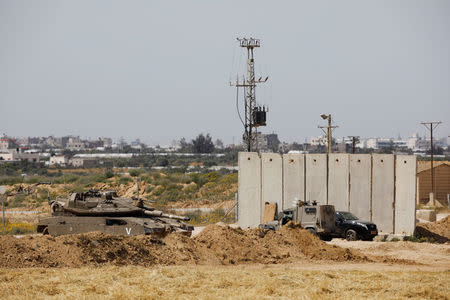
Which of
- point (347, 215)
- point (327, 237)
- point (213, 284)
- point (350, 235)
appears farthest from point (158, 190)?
point (213, 284)

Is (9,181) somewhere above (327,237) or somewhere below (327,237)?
above

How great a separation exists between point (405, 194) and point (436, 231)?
2240 mm

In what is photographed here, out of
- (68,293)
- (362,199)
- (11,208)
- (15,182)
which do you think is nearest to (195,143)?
(15,182)

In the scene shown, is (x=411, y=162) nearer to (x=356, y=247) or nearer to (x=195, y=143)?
(x=356, y=247)

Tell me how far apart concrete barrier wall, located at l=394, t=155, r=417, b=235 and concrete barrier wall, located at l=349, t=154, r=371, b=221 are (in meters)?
1.16

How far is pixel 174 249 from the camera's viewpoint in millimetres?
19438

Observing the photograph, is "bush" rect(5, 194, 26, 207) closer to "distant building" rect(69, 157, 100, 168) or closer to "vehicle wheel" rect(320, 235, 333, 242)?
"vehicle wheel" rect(320, 235, 333, 242)

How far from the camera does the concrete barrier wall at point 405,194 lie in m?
27.7

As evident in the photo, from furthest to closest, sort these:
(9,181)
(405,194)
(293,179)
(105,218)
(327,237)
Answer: (9,181)
(293,179)
(405,194)
(327,237)
(105,218)

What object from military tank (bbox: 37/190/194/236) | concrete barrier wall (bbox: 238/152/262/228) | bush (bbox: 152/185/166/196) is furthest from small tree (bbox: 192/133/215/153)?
military tank (bbox: 37/190/194/236)

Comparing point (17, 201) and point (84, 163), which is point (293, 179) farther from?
point (84, 163)

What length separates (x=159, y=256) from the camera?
1888 centimetres

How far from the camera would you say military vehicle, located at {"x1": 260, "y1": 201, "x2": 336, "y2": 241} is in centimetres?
2502

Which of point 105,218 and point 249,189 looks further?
point 249,189
